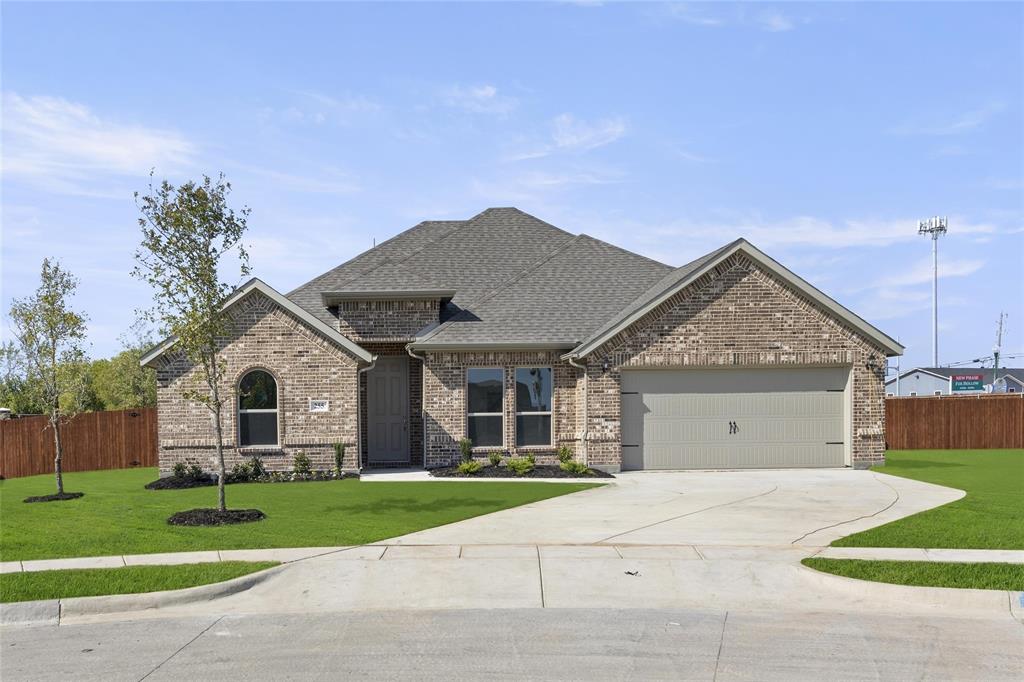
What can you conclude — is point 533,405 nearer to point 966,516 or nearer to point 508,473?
point 508,473

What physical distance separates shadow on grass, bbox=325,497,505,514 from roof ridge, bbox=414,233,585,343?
5669 mm

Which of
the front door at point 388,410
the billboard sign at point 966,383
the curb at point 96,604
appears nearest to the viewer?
the curb at point 96,604

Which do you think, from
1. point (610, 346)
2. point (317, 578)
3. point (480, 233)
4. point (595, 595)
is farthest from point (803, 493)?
point (480, 233)

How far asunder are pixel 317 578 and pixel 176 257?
5.94 m

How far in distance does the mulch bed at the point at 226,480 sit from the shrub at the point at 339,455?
0.21m

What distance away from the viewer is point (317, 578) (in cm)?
873

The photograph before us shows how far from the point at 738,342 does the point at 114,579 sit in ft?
46.6

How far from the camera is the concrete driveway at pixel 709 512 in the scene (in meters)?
10.6

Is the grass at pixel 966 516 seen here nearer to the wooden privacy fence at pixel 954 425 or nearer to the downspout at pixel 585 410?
the wooden privacy fence at pixel 954 425

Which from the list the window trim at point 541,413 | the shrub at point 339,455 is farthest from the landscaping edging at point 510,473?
the shrub at point 339,455

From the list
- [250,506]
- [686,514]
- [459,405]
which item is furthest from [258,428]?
[686,514]

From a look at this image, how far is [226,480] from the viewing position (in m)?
17.6

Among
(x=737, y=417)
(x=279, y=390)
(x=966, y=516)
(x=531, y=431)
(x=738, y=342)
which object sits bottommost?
(x=966, y=516)

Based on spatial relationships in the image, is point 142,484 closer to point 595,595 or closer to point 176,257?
point 176,257
